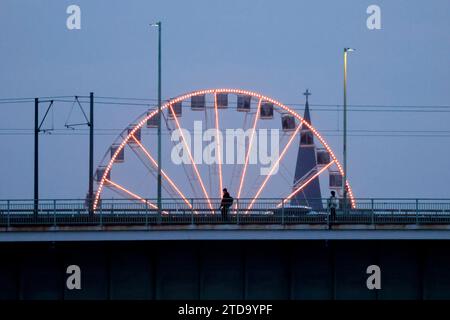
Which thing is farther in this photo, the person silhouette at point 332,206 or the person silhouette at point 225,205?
the person silhouette at point 225,205

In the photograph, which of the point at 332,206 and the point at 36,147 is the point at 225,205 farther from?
the point at 36,147

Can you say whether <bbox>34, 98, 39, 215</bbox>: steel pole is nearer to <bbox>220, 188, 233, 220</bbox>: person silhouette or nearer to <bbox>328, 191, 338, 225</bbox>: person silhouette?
<bbox>220, 188, 233, 220</bbox>: person silhouette

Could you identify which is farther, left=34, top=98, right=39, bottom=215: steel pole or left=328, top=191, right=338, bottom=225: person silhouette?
left=34, top=98, right=39, bottom=215: steel pole

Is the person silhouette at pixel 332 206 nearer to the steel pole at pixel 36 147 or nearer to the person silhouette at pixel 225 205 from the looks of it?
the person silhouette at pixel 225 205

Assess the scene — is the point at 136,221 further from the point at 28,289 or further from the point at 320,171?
the point at 320,171

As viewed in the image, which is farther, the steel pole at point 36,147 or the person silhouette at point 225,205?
the steel pole at point 36,147

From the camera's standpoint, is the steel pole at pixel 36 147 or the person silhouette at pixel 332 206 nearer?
the person silhouette at pixel 332 206

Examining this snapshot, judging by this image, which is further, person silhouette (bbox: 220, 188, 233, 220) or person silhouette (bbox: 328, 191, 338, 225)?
person silhouette (bbox: 220, 188, 233, 220)

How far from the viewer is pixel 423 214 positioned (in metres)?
62.3

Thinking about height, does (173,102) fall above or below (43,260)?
above

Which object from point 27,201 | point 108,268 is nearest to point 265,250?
point 108,268

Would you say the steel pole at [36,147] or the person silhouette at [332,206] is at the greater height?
the steel pole at [36,147]

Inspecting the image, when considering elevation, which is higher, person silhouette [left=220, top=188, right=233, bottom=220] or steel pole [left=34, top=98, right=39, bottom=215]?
steel pole [left=34, top=98, right=39, bottom=215]

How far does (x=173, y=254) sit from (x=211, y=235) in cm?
184
